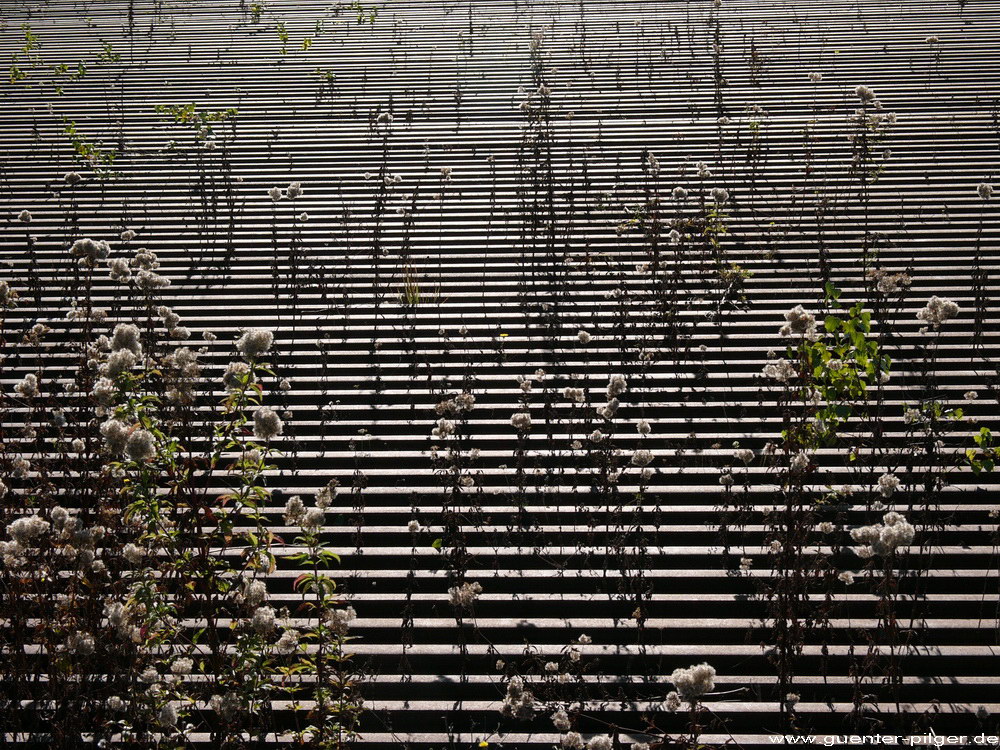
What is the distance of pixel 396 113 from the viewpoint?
8.73 meters

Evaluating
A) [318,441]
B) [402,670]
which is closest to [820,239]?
[318,441]

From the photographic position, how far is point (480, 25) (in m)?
10.6

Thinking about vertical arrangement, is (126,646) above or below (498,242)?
below

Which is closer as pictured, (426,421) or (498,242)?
(426,421)

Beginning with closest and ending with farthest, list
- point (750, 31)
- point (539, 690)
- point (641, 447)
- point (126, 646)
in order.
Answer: point (126, 646) → point (539, 690) → point (641, 447) → point (750, 31)

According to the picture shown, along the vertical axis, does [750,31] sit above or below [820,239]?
above

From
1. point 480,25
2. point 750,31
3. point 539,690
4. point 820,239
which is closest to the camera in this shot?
point 539,690

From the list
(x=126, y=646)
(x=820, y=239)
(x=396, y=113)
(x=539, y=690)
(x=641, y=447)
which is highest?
(x=396, y=113)

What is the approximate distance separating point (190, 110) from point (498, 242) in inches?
151

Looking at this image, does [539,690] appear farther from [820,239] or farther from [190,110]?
[190,110]

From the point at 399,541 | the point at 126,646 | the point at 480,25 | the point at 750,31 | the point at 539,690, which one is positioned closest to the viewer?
the point at 126,646

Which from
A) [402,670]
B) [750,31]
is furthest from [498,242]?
→ [750,31]

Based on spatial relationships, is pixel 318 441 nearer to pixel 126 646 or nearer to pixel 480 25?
pixel 126 646

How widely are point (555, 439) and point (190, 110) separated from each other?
5.67 metres
